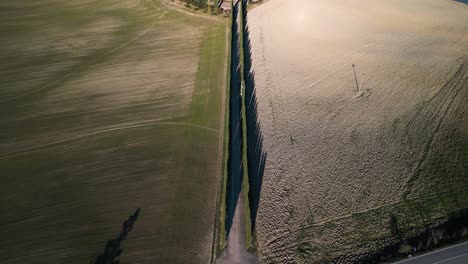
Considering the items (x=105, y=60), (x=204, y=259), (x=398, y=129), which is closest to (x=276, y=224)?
(x=204, y=259)

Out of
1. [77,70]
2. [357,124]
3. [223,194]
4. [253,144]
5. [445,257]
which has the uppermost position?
[77,70]

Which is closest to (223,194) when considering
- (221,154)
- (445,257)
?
(221,154)

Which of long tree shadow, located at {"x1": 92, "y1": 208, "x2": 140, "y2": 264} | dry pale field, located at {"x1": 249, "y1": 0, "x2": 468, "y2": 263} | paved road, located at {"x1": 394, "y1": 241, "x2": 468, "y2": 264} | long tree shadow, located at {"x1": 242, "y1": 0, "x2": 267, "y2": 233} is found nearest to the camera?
paved road, located at {"x1": 394, "y1": 241, "x2": 468, "y2": 264}

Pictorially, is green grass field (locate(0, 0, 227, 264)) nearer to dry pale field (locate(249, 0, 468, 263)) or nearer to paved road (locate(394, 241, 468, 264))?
dry pale field (locate(249, 0, 468, 263))

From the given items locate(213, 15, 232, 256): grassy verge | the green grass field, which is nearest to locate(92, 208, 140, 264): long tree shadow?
the green grass field

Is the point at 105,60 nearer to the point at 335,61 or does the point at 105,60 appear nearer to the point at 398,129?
the point at 335,61

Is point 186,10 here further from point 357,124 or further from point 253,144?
point 357,124
